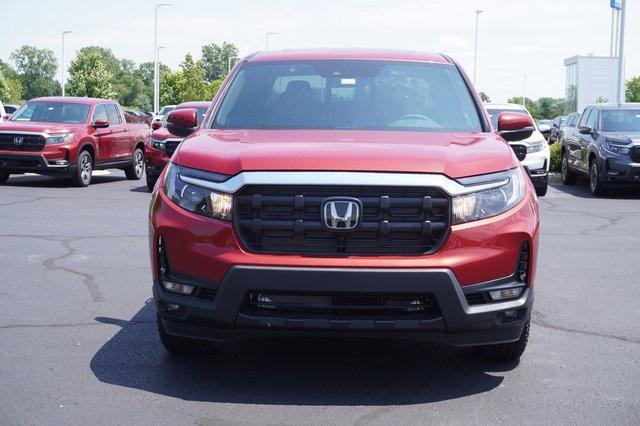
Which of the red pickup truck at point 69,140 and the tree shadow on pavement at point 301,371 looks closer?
the tree shadow on pavement at point 301,371

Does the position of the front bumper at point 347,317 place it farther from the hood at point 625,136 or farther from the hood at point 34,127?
the hood at point 34,127

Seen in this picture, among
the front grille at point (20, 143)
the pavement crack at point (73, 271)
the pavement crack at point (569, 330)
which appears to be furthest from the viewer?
the front grille at point (20, 143)

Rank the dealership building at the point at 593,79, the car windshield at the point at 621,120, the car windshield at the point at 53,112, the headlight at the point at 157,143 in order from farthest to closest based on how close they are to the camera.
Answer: the dealership building at the point at 593,79
the car windshield at the point at 53,112
the car windshield at the point at 621,120
the headlight at the point at 157,143

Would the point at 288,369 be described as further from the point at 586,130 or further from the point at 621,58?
the point at 621,58

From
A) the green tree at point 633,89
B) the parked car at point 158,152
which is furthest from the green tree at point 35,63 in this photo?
the parked car at point 158,152

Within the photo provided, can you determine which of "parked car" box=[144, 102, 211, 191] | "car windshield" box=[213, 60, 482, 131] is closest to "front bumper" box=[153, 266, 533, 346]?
"car windshield" box=[213, 60, 482, 131]

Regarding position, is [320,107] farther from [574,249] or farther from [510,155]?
[574,249]

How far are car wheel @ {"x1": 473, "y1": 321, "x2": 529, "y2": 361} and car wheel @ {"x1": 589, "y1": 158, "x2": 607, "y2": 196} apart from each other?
12994 millimetres

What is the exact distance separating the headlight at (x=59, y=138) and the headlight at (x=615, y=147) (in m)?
10.1

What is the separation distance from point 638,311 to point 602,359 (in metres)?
1.58

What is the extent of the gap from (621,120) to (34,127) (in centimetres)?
1128

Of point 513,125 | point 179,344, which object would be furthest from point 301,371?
point 513,125

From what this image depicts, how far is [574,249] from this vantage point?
408 inches

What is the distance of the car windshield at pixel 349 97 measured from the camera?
570 cm
